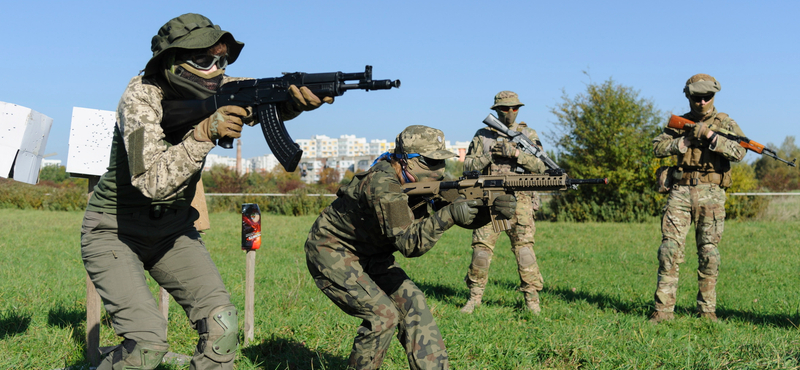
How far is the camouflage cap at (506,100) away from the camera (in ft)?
23.3

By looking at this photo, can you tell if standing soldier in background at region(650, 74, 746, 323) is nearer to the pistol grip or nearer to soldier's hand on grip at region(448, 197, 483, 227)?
→ the pistol grip

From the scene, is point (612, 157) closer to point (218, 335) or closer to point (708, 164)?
point (708, 164)

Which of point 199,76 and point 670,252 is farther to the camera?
point 670,252

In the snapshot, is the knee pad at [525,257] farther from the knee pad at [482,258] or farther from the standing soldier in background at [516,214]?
the knee pad at [482,258]

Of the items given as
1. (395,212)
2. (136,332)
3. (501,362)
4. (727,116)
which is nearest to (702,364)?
(501,362)

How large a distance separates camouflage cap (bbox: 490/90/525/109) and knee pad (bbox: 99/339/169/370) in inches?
199

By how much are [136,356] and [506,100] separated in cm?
524

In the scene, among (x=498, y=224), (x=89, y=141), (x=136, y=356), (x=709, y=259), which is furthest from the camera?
(x=709, y=259)

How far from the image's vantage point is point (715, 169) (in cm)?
642

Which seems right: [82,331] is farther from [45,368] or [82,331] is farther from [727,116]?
[727,116]

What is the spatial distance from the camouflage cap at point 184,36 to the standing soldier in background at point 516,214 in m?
3.83

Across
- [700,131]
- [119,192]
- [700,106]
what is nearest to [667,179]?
[700,131]

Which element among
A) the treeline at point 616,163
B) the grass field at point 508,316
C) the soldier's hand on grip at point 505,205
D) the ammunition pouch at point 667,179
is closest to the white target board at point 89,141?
the grass field at point 508,316

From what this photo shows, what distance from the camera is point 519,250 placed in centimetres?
684
